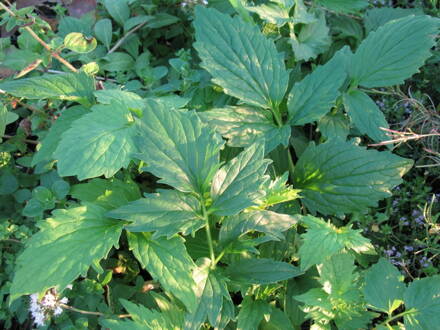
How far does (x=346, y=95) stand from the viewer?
1.95m

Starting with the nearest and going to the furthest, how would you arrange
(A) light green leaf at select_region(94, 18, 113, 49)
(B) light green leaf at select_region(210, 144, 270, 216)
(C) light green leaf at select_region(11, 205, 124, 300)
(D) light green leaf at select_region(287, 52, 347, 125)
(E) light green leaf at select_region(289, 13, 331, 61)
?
1. (C) light green leaf at select_region(11, 205, 124, 300)
2. (B) light green leaf at select_region(210, 144, 270, 216)
3. (D) light green leaf at select_region(287, 52, 347, 125)
4. (E) light green leaf at select_region(289, 13, 331, 61)
5. (A) light green leaf at select_region(94, 18, 113, 49)

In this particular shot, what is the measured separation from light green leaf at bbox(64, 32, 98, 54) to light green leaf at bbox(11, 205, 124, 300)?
2.28 ft

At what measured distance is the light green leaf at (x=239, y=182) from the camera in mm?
1517

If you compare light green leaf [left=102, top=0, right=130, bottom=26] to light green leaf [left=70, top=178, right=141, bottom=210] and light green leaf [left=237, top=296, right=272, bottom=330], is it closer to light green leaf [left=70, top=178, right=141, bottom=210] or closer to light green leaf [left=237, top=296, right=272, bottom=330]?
light green leaf [left=70, top=178, right=141, bottom=210]

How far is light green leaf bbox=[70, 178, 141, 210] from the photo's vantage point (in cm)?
170

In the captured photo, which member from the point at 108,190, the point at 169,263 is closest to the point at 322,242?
the point at 169,263

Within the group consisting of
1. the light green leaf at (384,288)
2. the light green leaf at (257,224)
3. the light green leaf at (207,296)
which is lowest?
the light green leaf at (384,288)

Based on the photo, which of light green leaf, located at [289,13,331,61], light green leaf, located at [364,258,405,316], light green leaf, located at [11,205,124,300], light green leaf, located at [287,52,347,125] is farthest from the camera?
light green leaf, located at [289,13,331,61]

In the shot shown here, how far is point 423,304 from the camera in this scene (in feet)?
5.25

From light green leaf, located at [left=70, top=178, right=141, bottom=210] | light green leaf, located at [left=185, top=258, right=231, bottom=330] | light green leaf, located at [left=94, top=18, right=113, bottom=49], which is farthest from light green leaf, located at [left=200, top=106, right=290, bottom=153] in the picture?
light green leaf, located at [left=94, top=18, right=113, bottom=49]

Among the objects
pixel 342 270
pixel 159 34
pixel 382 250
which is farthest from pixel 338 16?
pixel 342 270

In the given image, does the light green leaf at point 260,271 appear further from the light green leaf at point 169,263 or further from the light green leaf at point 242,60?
the light green leaf at point 242,60

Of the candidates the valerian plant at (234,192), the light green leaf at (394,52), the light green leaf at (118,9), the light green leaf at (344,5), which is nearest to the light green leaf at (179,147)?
the valerian plant at (234,192)

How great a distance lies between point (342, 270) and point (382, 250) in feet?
1.24
